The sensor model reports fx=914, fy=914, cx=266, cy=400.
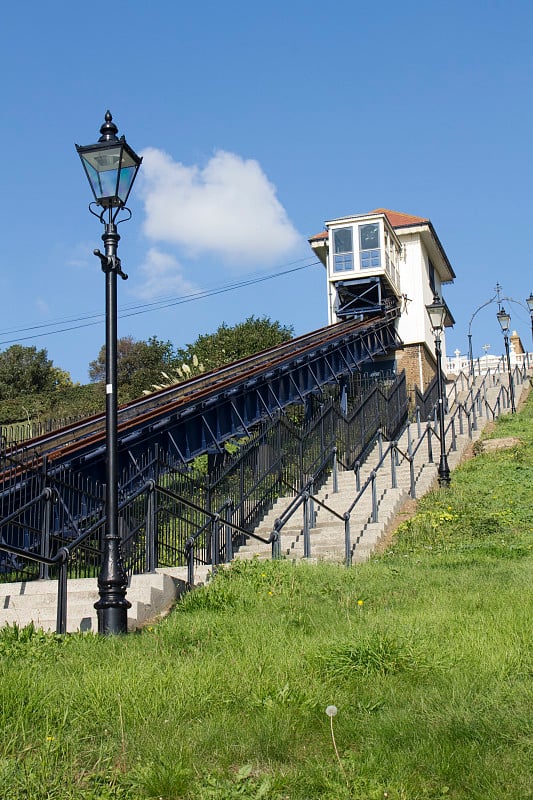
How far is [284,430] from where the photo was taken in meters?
20.8

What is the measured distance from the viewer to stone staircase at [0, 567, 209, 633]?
30.7ft

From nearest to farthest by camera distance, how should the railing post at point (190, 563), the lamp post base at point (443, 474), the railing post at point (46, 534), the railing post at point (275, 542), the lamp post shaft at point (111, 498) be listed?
the lamp post shaft at point (111, 498) < the railing post at point (190, 563) < the railing post at point (46, 534) < the railing post at point (275, 542) < the lamp post base at point (443, 474)

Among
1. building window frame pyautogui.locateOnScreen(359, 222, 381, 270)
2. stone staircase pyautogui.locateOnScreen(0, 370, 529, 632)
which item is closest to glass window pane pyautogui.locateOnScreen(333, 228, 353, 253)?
building window frame pyautogui.locateOnScreen(359, 222, 381, 270)

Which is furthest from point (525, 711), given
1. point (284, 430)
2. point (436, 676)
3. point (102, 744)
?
point (284, 430)

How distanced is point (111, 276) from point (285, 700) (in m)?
4.82

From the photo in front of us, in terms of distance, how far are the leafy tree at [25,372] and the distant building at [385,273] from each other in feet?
80.7

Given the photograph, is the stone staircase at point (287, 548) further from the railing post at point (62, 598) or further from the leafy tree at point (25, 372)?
the leafy tree at point (25, 372)

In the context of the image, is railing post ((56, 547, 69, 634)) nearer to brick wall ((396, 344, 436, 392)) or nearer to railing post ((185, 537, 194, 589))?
railing post ((185, 537, 194, 589))

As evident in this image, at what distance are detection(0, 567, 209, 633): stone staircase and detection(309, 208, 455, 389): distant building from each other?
32.0 m

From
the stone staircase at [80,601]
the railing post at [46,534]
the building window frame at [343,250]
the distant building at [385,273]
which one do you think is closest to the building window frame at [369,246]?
the distant building at [385,273]

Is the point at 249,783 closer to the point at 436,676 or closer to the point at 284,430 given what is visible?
the point at 436,676

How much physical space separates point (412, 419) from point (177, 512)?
1900cm

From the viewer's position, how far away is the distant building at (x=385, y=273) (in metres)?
41.7

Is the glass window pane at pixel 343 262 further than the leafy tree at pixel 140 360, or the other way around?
the leafy tree at pixel 140 360
